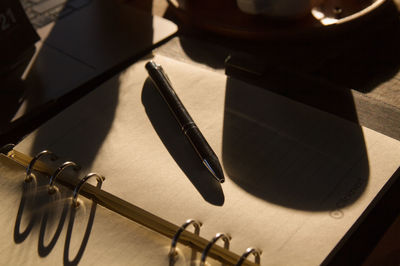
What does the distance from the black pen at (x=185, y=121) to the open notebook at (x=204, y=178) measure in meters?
0.01

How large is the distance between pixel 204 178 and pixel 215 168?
0.02 m

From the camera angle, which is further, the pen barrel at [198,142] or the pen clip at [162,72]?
the pen clip at [162,72]

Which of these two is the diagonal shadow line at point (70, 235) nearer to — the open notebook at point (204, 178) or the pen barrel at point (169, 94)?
the open notebook at point (204, 178)

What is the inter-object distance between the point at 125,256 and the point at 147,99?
0.75ft

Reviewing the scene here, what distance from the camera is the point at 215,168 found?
459mm

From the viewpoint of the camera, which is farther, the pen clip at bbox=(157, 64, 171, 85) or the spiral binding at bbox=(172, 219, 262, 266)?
the pen clip at bbox=(157, 64, 171, 85)

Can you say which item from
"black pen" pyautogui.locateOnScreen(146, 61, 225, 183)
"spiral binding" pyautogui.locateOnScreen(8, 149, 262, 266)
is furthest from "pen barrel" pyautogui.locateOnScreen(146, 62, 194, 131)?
"spiral binding" pyautogui.locateOnScreen(8, 149, 262, 266)

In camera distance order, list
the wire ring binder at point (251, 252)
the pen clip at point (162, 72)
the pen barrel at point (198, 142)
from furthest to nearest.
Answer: the pen clip at point (162, 72), the pen barrel at point (198, 142), the wire ring binder at point (251, 252)

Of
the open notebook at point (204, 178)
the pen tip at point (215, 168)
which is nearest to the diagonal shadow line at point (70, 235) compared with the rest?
the open notebook at point (204, 178)

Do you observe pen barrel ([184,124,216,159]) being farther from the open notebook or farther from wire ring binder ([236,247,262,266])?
Result: wire ring binder ([236,247,262,266])

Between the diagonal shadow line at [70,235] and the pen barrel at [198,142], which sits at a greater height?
the diagonal shadow line at [70,235]

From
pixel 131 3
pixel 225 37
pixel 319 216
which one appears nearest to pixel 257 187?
pixel 319 216

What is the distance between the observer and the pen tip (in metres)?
0.45

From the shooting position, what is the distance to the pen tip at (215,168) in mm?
454
